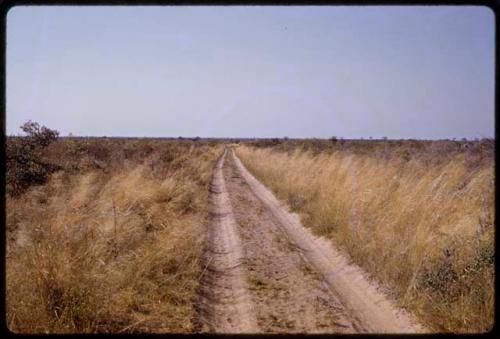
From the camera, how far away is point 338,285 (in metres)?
5.23

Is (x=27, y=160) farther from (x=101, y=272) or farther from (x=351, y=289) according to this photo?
(x=351, y=289)

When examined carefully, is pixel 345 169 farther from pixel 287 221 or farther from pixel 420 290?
pixel 420 290

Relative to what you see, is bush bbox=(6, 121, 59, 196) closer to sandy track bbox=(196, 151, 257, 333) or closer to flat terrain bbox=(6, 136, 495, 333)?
flat terrain bbox=(6, 136, 495, 333)

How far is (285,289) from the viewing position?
506 cm

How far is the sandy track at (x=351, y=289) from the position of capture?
4051 mm

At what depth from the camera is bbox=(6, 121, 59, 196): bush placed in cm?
1194

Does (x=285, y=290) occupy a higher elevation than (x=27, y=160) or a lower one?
lower

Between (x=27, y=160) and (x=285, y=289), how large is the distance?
453 inches

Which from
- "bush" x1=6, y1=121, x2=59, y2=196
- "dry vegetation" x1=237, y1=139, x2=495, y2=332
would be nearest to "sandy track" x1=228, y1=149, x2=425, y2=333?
"dry vegetation" x1=237, y1=139, x2=495, y2=332

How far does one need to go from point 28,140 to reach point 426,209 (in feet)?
45.1

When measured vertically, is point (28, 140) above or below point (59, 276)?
above

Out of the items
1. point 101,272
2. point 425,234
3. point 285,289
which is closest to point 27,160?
point 101,272

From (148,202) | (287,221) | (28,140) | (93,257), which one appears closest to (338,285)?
(93,257)

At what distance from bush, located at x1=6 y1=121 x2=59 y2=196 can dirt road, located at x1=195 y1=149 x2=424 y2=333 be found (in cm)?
705
